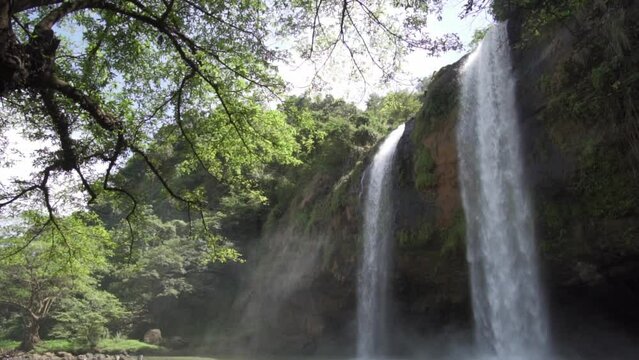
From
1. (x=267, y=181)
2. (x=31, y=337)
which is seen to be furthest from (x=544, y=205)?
(x=31, y=337)

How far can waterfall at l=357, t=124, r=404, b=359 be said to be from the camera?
1783cm

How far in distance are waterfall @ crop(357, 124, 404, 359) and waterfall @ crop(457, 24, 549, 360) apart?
354cm

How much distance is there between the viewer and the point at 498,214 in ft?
45.8

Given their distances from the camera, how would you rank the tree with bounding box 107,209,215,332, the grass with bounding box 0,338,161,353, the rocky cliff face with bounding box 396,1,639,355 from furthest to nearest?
the tree with bounding box 107,209,215,332 → the grass with bounding box 0,338,161,353 → the rocky cliff face with bounding box 396,1,639,355

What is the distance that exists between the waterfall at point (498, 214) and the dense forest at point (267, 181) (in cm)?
41

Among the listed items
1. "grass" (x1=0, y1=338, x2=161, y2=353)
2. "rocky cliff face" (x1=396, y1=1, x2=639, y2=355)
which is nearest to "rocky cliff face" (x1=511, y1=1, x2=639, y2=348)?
"rocky cliff face" (x1=396, y1=1, x2=639, y2=355)

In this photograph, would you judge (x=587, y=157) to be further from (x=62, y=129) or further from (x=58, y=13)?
(x=58, y=13)

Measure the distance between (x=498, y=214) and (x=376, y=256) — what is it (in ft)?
17.4

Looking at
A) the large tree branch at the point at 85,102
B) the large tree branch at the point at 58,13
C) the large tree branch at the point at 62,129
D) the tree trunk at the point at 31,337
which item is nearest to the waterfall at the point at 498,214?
the large tree branch at the point at 85,102

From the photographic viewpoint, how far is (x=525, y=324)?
13211mm

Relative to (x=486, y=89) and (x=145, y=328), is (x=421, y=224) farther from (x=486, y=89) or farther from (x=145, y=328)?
(x=145, y=328)

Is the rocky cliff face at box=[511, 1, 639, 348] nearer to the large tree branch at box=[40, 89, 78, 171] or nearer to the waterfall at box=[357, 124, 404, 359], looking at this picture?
the waterfall at box=[357, 124, 404, 359]

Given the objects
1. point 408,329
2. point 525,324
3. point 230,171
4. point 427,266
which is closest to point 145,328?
point 408,329

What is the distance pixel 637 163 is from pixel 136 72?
32.6ft
